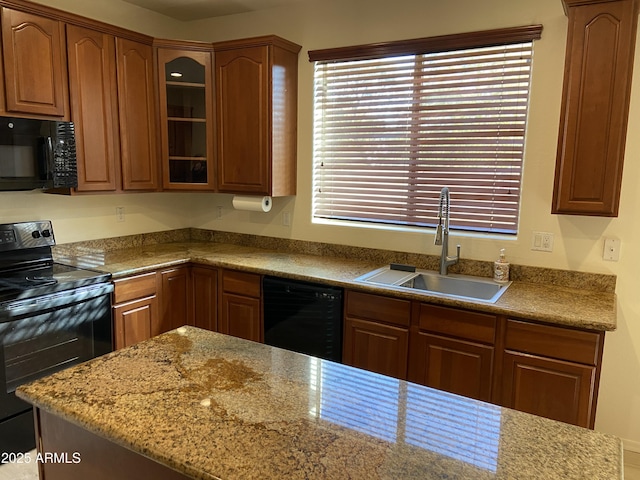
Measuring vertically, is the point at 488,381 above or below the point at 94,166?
below

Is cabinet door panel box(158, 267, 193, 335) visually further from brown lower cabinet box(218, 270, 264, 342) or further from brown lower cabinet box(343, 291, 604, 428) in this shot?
brown lower cabinet box(343, 291, 604, 428)

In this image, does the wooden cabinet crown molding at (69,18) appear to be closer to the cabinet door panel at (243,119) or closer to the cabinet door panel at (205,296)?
the cabinet door panel at (243,119)

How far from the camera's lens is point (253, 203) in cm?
339

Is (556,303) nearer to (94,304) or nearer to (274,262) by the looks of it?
(274,262)

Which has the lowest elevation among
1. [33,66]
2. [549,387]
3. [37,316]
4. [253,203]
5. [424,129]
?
[549,387]

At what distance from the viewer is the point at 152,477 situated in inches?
43.7

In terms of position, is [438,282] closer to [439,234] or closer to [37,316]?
[439,234]

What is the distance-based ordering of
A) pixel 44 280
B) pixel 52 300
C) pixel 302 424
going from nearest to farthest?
pixel 302 424
pixel 52 300
pixel 44 280

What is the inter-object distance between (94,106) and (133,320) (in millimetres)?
1360

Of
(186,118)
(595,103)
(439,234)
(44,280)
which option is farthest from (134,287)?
(595,103)

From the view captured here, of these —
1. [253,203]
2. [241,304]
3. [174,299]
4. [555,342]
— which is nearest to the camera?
[555,342]

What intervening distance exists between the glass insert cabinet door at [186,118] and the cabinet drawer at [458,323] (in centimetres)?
189

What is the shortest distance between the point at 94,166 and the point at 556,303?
9.10ft

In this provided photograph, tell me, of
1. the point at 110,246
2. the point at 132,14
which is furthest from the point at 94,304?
the point at 132,14
